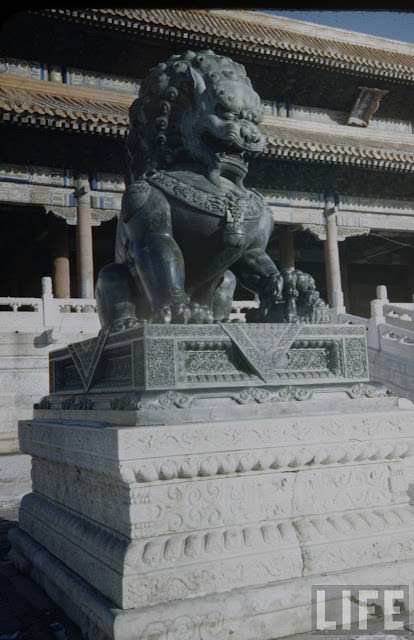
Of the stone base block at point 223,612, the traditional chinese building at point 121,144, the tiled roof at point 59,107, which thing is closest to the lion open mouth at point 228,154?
the stone base block at point 223,612

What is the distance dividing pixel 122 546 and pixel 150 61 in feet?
41.6

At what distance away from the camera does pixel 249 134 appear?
273 centimetres

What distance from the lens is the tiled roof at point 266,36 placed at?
11.8 meters

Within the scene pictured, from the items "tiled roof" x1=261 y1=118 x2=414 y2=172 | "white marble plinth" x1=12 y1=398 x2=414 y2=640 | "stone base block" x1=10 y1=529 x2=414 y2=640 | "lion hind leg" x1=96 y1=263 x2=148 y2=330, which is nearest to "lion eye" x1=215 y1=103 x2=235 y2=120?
"lion hind leg" x1=96 y1=263 x2=148 y2=330

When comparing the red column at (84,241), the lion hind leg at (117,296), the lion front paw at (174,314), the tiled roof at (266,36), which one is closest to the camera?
the lion front paw at (174,314)

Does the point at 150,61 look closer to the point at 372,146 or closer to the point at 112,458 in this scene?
the point at 372,146

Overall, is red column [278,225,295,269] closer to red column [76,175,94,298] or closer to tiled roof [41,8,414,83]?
tiled roof [41,8,414,83]

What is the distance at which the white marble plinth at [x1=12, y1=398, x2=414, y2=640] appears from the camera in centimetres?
194

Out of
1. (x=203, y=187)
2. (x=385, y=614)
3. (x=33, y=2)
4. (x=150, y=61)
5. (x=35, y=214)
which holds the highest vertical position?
(x=150, y=61)

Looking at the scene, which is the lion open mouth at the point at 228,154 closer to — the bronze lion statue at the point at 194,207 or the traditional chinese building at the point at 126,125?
the bronze lion statue at the point at 194,207

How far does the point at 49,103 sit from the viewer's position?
11094 millimetres

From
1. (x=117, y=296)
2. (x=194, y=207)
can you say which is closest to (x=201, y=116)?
(x=194, y=207)

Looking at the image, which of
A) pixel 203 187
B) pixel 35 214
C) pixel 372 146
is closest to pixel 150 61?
pixel 35 214

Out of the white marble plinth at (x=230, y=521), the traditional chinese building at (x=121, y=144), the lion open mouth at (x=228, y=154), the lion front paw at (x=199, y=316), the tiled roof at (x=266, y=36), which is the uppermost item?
the tiled roof at (x=266, y=36)
